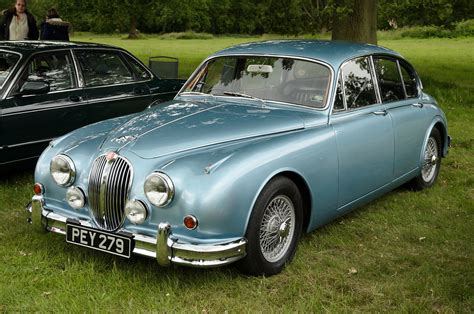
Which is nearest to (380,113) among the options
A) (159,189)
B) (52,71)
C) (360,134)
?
(360,134)

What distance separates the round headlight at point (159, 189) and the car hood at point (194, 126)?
242mm

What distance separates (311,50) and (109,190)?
2284mm

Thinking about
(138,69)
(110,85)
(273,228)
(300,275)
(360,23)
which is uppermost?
(360,23)

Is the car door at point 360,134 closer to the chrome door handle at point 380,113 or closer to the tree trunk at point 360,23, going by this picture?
the chrome door handle at point 380,113

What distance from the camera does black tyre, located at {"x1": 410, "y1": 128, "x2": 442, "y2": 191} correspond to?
6305mm

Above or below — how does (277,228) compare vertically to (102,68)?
below

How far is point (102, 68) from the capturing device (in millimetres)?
7180

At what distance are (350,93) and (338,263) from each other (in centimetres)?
152

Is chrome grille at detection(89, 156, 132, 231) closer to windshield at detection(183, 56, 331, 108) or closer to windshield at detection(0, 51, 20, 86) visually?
windshield at detection(183, 56, 331, 108)

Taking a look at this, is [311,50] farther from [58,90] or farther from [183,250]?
[58,90]

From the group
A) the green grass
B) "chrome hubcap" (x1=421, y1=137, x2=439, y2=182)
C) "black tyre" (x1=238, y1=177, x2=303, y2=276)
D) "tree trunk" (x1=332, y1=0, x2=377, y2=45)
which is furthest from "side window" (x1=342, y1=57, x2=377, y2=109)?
"tree trunk" (x1=332, y1=0, x2=377, y2=45)

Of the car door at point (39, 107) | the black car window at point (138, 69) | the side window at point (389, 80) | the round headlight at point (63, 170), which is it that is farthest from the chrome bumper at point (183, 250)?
the black car window at point (138, 69)

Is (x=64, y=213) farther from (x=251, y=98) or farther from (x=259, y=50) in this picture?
(x=259, y=50)

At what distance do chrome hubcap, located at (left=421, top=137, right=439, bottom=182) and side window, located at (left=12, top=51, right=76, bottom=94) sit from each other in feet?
13.2
